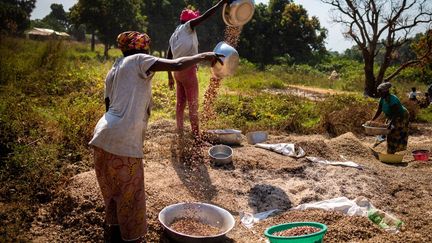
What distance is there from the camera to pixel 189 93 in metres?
4.62

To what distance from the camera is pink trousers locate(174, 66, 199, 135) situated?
455cm

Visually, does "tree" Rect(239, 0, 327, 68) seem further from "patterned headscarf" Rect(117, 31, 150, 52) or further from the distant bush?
"patterned headscarf" Rect(117, 31, 150, 52)

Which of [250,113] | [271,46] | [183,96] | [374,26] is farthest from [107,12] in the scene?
[183,96]

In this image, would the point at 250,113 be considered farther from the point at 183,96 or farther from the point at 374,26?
the point at 374,26

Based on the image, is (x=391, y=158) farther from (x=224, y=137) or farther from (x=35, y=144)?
(x=35, y=144)

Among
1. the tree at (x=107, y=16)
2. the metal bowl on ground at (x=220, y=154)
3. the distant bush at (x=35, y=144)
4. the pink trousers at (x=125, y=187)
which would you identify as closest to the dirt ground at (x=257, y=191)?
the metal bowl on ground at (x=220, y=154)

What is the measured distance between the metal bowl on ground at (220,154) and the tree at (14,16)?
26.5 ft

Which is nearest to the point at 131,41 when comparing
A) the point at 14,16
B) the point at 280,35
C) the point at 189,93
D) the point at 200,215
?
the point at 200,215

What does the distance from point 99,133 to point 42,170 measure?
148 cm

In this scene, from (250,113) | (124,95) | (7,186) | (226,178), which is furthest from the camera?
(250,113)

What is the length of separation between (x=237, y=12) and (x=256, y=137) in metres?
1.93

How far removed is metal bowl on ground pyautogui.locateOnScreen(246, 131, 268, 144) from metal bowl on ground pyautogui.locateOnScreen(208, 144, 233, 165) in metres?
1.00

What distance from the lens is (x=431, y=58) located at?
1553 cm

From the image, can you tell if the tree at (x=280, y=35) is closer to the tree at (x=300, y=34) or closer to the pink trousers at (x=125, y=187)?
the tree at (x=300, y=34)
